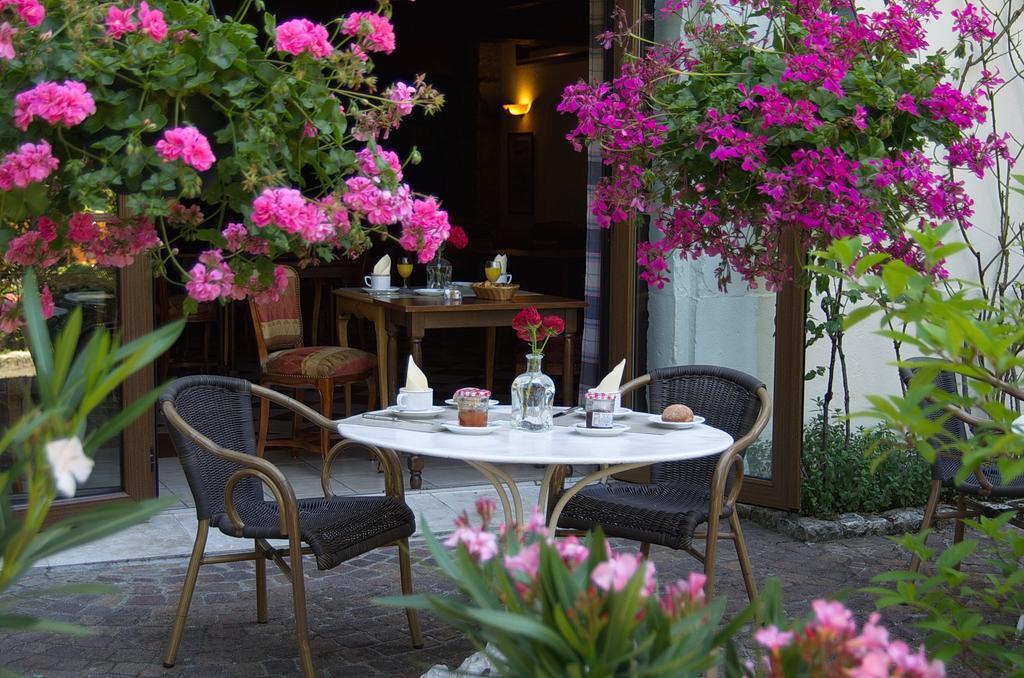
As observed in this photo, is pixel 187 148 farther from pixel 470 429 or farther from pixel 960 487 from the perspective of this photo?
pixel 960 487

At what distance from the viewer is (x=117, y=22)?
7.16ft

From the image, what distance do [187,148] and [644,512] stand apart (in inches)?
78.4

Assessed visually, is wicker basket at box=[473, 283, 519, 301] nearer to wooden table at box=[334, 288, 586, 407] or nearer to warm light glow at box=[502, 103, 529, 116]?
wooden table at box=[334, 288, 586, 407]

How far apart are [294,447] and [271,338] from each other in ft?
1.93

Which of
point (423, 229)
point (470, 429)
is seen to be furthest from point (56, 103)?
point (470, 429)

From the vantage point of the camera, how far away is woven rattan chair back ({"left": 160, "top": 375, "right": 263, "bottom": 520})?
3.58 meters

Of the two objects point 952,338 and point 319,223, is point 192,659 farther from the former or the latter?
point 952,338

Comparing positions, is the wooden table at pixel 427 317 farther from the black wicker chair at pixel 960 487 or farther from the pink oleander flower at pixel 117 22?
the pink oleander flower at pixel 117 22

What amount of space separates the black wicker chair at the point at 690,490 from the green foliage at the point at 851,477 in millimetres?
1054

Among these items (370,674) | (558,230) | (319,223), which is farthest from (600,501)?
(558,230)

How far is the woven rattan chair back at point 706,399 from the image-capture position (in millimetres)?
4125

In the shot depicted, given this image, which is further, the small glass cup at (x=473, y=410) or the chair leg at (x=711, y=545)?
the chair leg at (x=711, y=545)

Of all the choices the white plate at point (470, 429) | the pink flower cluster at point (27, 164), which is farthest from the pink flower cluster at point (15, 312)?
the white plate at point (470, 429)

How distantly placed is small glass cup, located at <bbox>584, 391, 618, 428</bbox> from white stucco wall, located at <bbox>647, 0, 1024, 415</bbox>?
2.04 m
